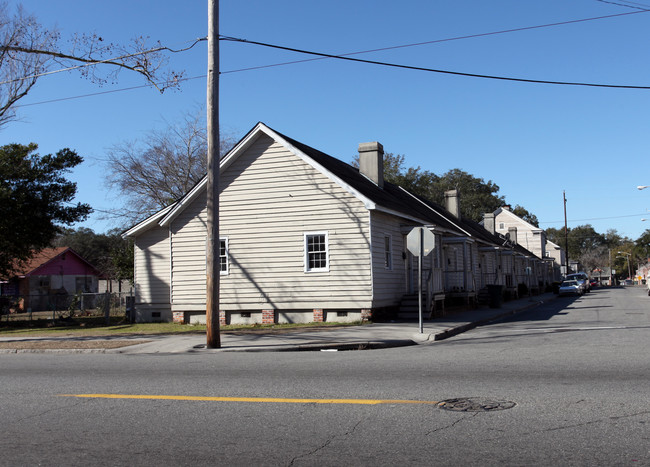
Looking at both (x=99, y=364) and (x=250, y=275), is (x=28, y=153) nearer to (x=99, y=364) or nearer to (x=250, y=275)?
(x=250, y=275)

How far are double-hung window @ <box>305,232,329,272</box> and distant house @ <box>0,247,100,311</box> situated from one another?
2835cm

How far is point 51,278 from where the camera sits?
1864 inches

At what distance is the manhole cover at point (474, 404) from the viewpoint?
632cm

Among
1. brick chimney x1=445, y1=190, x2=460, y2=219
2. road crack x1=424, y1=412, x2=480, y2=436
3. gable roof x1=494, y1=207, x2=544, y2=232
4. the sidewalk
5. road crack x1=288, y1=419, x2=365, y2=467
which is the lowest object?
the sidewalk

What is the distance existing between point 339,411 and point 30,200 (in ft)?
72.2

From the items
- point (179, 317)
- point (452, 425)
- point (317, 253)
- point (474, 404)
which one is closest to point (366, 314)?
point (317, 253)

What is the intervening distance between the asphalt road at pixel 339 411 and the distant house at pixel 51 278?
37.3 meters

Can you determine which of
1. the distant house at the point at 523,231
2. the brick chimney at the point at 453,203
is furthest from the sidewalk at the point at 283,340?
the distant house at the point at 523,231

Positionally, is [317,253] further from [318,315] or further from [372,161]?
[372,161]

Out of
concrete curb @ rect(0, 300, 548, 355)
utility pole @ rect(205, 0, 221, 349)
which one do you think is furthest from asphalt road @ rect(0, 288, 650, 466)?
utility pole @ rect(205, 0, 221, 349)

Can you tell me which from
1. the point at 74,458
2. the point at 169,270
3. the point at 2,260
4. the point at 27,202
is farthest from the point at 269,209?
the point at 74,458

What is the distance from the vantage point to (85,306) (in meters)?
34.2

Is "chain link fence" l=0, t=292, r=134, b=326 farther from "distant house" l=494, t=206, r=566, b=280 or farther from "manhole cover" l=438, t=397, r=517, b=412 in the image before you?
"distant house" l=494, t=206, r=566, b=280

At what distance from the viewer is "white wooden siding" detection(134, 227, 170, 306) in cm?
2462
